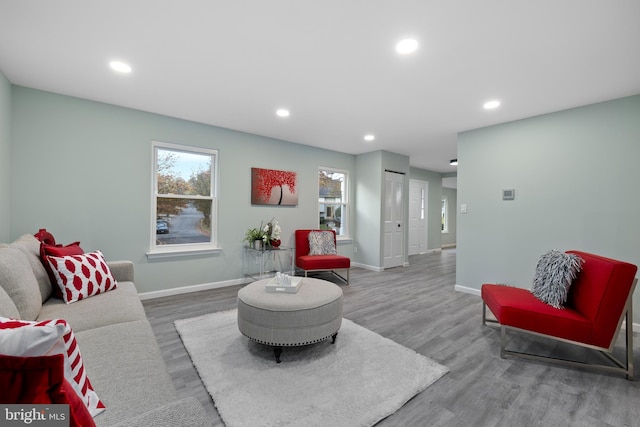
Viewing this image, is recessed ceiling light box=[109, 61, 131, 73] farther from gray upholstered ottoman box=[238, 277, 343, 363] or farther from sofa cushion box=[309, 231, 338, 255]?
sofa cushion box=[309, 231, 338, 255]

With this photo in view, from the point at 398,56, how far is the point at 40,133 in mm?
3730

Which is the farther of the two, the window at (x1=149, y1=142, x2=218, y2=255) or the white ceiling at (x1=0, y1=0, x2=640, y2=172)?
the window at (x1=149, y1=142, x2=218, y2=255)

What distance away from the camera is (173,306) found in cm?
337

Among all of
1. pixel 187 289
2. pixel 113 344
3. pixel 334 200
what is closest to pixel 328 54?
pixel 113 344

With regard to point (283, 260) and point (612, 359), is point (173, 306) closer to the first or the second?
point (283, 260)

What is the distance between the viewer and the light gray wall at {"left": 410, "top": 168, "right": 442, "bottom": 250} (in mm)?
8305

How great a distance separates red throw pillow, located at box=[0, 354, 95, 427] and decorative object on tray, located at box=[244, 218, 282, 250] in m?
3.57

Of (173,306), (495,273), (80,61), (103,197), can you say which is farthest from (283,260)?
(80,61)

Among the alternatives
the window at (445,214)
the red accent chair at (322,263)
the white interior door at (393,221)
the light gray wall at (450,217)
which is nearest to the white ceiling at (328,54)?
the red accent chair at (322,263)

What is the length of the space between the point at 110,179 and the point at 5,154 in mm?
860

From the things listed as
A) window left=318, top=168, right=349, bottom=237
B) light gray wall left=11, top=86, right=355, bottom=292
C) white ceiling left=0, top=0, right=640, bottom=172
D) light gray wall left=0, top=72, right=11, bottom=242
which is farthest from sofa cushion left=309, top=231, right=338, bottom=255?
light gray wall left=0, top=72, right=11, bottom=242

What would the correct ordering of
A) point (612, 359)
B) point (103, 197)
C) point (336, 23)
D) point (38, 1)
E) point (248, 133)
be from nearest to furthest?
1. point (38, 1)
2. point (336, 23)
3. point (612, 359)
4. point (103, 197)
5. point (248, 133)

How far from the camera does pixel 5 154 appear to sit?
9.01 ft

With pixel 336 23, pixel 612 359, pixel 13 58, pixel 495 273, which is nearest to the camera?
pixel 336 23
